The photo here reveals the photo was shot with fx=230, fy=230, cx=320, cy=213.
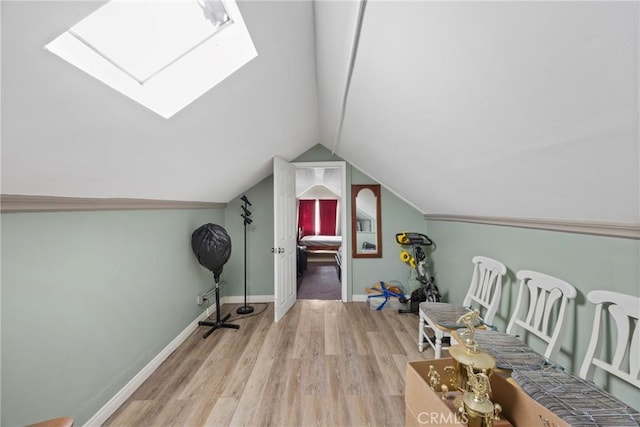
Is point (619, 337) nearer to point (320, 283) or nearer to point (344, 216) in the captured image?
point (344, 216)

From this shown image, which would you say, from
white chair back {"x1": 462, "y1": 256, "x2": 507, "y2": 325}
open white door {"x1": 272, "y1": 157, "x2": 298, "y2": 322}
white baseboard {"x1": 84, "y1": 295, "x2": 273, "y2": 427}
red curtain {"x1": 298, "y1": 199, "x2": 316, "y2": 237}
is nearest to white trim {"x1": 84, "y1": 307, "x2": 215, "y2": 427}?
white baseboard {"x1": 84, "y1": 295, "x2": 273, "y2": 427}

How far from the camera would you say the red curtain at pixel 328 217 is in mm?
7043

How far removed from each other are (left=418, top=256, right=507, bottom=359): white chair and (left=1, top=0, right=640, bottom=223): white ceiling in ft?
1.64

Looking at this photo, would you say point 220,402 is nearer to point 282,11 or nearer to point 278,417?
point 278,417

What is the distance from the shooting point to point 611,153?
846 mm

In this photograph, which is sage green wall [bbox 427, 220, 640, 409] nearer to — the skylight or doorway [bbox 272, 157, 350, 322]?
doorway [bbox 272, 157, 350, 322]

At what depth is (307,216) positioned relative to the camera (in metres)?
7.06

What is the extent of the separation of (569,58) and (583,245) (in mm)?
1182

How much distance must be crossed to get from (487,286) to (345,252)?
1.84 meters

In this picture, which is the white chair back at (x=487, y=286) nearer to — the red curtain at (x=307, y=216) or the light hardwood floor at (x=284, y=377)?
the light hardwood floor at (x=284, y=377)

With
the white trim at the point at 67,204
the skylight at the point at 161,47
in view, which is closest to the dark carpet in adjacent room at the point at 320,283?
the white trim at the point at 67,204

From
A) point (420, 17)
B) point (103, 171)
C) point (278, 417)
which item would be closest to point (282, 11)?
point (420, 17)

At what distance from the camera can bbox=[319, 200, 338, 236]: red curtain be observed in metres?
7.04

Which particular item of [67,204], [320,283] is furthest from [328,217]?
[67,204]
